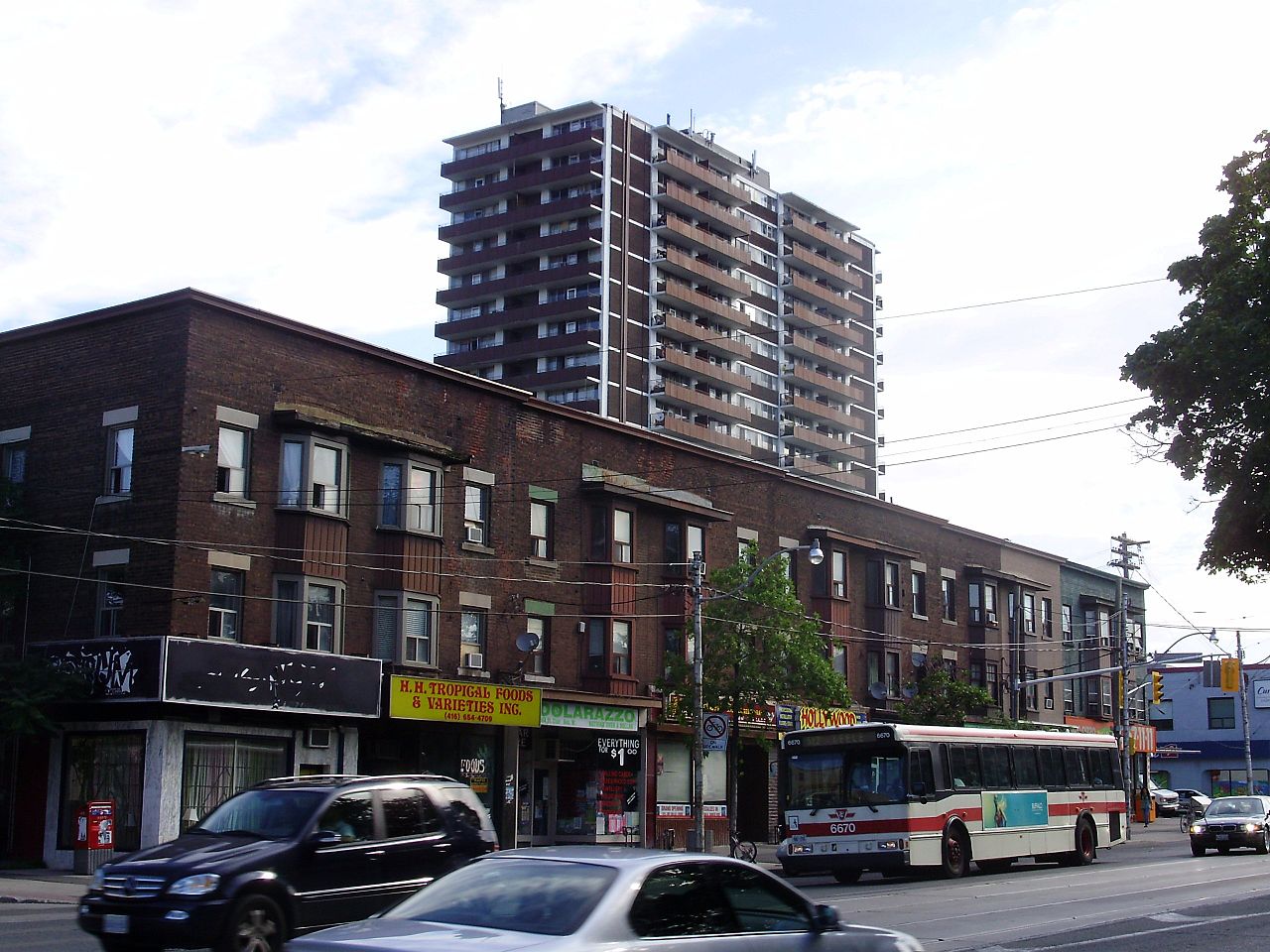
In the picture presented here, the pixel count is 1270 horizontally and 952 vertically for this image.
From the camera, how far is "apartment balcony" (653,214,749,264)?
10200cm

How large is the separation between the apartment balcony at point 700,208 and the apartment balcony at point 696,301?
5.02 metres

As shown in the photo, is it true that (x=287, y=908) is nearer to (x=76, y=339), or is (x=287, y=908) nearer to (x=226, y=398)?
(x=226, y=398)

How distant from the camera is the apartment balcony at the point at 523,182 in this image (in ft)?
324

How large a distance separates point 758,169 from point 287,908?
10474 cm

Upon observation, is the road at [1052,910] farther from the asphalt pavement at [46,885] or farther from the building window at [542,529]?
the building window at [542,529]

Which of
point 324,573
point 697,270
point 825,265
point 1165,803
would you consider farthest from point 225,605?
point 825,265

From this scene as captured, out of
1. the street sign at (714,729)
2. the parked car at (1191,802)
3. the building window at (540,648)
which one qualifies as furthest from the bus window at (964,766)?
the parked car at (1191,802)

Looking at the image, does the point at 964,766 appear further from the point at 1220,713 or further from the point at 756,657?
the point at 1220,713

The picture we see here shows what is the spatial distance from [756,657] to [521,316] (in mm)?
62846

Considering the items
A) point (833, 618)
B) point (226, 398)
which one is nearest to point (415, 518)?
point (226, 398)

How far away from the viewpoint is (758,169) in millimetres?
113938

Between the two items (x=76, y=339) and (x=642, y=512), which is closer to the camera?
(x=76, y=339)

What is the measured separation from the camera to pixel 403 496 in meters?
36.1

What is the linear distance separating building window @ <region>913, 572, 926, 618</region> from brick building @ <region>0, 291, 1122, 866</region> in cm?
1175
